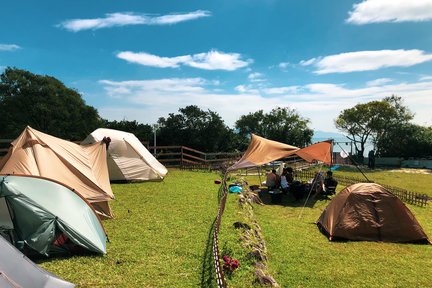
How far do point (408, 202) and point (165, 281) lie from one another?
43.3 feet

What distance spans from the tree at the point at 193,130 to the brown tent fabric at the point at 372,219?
79.5ft

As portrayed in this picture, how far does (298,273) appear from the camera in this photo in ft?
23.2

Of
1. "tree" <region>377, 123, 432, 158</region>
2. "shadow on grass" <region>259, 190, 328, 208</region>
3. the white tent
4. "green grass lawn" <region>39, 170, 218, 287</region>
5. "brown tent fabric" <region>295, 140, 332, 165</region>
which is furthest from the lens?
"tree" <region>377, 123, 432, 158</region>

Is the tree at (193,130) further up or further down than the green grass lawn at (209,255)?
further up

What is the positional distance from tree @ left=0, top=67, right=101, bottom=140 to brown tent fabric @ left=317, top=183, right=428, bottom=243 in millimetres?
26530

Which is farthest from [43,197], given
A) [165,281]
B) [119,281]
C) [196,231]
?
[196,231]

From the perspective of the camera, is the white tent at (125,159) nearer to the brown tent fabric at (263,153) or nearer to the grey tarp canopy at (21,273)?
the brown tent fabric at (263,153)

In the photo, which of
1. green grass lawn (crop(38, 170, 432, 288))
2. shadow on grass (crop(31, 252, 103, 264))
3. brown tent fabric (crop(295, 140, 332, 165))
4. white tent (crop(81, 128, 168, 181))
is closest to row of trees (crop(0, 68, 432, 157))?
white tent (crop(81, 128, 168, 181))

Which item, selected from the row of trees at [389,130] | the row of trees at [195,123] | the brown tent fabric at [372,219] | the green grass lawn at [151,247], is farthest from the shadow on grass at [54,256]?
the row of trees at [389,130]

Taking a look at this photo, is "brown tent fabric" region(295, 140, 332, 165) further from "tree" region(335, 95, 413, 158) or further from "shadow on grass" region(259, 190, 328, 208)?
"tree" region(335, 95, 413, 158)

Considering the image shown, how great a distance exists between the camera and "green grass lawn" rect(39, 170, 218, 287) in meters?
5.95

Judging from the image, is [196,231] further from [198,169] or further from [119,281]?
[198,169]

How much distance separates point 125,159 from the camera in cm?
1623

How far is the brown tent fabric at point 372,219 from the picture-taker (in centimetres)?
974
